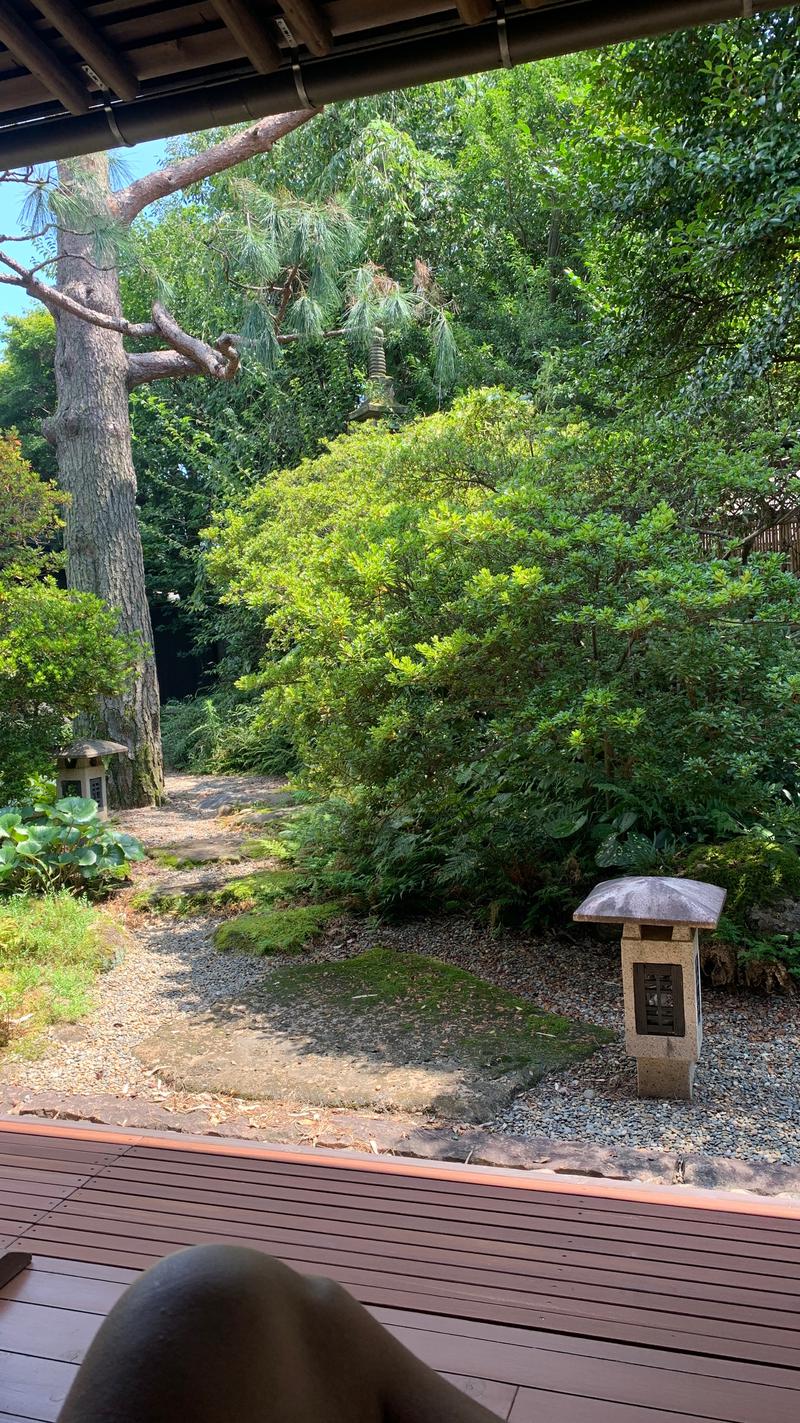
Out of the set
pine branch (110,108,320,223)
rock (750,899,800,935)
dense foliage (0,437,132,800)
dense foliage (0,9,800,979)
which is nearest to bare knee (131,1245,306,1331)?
dense foliage (0,9,800,979)

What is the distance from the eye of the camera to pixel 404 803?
5.02m

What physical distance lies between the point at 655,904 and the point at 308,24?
100 inches

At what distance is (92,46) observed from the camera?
5.07 feet

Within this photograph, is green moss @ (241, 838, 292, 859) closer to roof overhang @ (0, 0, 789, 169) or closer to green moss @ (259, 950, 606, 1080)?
green moss @ (259, 950, 606, 1080)

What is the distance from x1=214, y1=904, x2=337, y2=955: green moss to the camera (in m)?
4.96

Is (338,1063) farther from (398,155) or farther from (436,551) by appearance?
(398,155)

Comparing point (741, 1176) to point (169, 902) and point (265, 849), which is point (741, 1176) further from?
point (265, 849)

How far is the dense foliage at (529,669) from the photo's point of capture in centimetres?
413

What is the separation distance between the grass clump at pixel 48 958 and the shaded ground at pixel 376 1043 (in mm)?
517

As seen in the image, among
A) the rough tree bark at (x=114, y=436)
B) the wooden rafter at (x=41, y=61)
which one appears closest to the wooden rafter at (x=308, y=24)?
the wooden rafter at (x=41, y=61)

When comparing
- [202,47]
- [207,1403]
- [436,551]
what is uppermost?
[202,47]

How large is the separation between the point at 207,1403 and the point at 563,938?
4316 millimetres

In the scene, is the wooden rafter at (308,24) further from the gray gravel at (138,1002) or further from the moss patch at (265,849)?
the moss patch at (265,849)

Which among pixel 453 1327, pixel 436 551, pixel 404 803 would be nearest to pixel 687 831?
pixel 404 803
